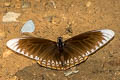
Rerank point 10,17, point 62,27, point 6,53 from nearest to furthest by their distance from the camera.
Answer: point 6,53, point 62,27, point 10,17

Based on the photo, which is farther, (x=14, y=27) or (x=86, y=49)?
(x=14, y=27)

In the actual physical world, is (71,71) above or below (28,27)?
below

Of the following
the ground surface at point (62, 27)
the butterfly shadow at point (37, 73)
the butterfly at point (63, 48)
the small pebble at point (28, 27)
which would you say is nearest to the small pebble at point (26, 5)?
the ground surface at point (62, 27)

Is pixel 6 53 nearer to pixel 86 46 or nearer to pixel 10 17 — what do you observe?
pixel 10 17

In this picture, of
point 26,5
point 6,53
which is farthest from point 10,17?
point 6,53

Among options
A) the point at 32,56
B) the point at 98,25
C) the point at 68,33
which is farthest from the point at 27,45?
the point at 98,25

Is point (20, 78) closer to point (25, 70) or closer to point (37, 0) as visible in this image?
point (25, 70)

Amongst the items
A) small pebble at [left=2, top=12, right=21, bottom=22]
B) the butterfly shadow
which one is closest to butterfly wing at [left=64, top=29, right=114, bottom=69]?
the butterfly shadow
